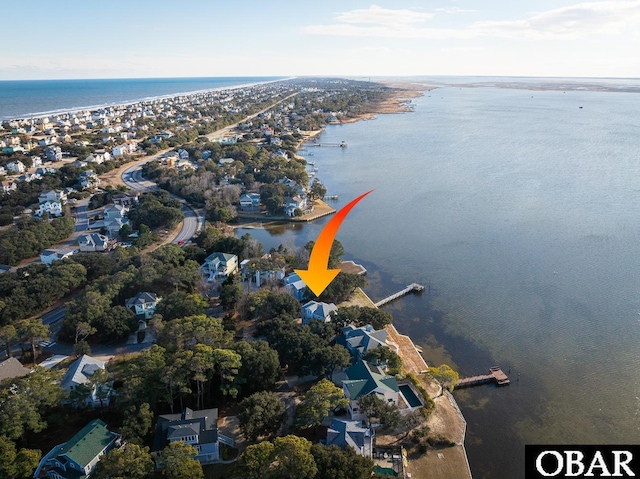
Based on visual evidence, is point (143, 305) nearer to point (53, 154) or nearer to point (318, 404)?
point (318, 404)

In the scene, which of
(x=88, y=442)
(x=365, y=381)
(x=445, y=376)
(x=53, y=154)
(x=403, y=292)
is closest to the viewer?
(x=88, y=442)

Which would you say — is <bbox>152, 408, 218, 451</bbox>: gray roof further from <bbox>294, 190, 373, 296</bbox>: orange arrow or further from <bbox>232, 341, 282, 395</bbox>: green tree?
<bbox>294, 190, 373, 296</bbox>: orange arrow

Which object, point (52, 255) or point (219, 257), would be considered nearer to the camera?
point (219, 257)

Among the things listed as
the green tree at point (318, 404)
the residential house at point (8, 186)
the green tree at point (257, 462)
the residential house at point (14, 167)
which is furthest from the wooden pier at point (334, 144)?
the green tree at point (257, 462)

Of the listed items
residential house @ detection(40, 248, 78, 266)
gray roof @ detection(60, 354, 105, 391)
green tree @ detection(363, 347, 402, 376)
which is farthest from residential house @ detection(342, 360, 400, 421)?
residential house @ detection(40, 248, 78, 266)

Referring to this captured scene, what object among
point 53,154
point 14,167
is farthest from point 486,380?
point 53,154
